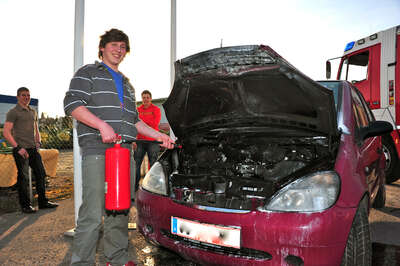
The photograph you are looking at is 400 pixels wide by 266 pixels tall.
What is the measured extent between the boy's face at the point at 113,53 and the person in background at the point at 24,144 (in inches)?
99.5

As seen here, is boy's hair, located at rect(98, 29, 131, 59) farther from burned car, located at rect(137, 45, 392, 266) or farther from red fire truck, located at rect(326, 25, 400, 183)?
red fire truck, located at rect(326, 25, 400, 183)

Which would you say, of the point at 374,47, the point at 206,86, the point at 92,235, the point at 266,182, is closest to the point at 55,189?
the point at 92,235

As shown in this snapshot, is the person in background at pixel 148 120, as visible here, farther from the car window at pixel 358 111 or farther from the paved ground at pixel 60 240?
the car window at pixel 358 111

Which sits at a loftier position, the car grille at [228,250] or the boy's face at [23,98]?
the boy's face at [23,98]

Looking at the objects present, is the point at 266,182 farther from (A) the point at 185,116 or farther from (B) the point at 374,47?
(B) the point at 374,47

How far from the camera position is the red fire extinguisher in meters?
1.77

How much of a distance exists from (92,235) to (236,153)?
1.21 m

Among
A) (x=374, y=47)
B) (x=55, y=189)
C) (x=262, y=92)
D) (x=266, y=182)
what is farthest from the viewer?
(x=374, y=47)

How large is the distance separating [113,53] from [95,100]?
36 cm

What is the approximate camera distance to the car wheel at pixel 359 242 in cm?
166

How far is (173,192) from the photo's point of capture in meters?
1.95

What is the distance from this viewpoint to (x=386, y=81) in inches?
223

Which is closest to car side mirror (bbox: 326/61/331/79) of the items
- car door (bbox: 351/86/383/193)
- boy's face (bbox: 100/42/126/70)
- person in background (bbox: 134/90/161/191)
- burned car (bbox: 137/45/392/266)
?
person in background (bbox: 134/90/161/191)

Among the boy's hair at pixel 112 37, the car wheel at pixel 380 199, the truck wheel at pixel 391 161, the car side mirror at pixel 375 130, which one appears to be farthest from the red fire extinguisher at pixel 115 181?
the truck wheel at pixel 391 161
